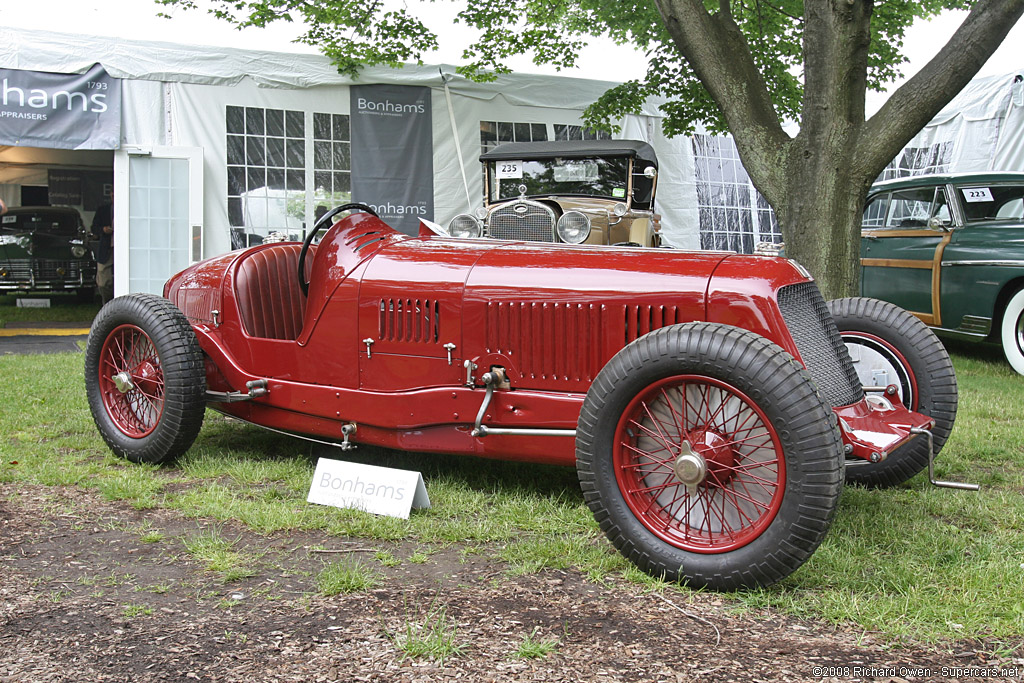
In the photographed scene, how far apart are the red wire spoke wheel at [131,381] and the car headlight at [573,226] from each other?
420 cm

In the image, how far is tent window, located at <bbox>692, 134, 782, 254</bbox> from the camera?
13102 mm

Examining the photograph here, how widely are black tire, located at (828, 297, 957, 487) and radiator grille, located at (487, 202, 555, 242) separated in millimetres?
4428

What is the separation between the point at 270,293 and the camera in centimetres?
439

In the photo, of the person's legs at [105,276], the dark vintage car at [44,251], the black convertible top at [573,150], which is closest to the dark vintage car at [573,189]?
the black convertible top at [573,150]

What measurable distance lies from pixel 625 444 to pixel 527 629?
0.72m

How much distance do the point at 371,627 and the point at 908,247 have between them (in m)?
7.84

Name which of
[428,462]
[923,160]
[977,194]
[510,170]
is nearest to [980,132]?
[923,160]

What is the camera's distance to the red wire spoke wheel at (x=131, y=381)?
162 inches

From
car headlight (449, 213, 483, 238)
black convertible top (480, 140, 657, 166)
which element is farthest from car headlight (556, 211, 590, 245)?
black convertible top (480, 140, 657, 166)

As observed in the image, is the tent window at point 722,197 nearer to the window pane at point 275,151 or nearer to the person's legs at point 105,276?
the window pane at point 275,151

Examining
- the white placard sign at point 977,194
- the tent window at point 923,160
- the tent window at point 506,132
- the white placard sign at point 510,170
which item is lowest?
the white placard sign at point 977,194

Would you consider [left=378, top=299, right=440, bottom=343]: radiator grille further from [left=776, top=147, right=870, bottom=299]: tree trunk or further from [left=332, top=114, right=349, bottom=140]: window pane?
[left=332, top=114, right=349, bottom=140]: window pane

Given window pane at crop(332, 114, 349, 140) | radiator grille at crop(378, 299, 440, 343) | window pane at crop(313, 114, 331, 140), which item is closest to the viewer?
radiator grille at crop(378, 299, 440, 343)

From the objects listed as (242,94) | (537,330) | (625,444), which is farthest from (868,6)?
(242,94)
